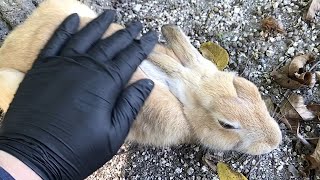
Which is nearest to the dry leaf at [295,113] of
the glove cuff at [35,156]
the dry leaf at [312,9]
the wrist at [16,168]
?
the dry leaf at [312,9]

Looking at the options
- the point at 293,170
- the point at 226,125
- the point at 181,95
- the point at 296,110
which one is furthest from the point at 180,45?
the point at 293,170

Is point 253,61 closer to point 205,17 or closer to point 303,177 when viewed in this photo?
point 205,17

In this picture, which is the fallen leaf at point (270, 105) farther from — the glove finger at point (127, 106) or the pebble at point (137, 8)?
the glove finger at point (127, 106)

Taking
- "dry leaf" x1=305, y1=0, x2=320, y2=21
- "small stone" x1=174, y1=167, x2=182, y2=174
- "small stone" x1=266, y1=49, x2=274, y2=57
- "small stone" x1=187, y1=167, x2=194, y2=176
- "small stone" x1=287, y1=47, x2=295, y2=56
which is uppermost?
"dry leaf" x1=305, y1=0, x2=320, y2=21

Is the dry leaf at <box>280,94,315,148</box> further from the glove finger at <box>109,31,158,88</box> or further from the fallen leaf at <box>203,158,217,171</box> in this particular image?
the glove finger at <box>109,31,158,88</box>

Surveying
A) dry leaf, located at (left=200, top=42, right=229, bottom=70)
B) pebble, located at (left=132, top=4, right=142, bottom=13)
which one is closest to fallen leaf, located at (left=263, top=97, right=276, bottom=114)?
dry leaf, located at (left=200, top=42, right=229, bottom=70)

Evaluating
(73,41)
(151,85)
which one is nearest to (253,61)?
(151,85)
